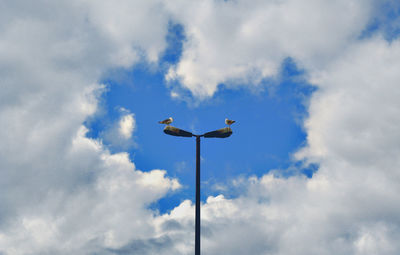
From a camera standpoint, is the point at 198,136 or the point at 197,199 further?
the point at 198,136

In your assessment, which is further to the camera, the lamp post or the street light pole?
the lamp post

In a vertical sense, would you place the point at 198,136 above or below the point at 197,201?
above

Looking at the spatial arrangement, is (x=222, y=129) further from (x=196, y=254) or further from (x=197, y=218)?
(x=196, y=254)

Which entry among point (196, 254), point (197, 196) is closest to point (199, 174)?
point (197, 196)

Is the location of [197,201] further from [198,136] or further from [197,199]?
[198,136]

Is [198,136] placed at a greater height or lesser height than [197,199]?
greater

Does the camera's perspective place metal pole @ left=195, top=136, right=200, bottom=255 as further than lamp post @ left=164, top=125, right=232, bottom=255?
No

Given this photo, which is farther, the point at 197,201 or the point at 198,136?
the point at 198,136

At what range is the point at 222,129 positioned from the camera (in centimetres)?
1324

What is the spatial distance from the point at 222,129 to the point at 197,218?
337cm

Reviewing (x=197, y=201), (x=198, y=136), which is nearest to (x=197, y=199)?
(x=197, y=201)

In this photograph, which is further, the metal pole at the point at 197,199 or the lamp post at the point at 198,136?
the lamp post at the point at 198,136

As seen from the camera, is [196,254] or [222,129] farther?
[222,129]

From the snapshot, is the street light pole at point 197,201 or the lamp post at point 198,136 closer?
the street light pole at point 197,201
